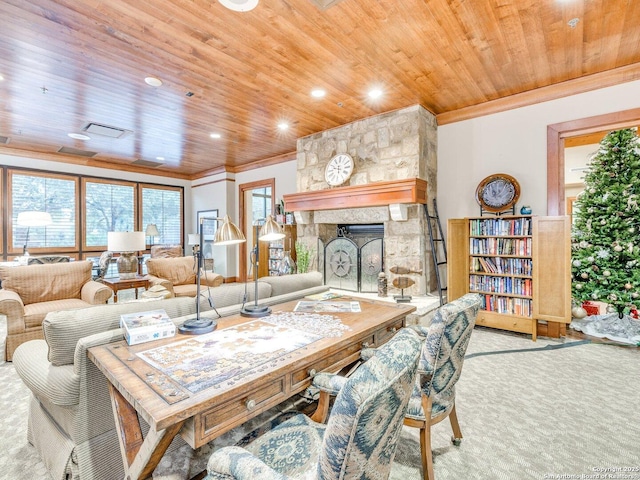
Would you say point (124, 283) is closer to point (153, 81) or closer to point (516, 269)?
point (153, 81)

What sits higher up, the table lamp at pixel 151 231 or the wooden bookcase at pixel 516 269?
the table lamp at pixel 151 231

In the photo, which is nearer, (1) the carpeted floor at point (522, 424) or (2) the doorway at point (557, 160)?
(1) the carpeted floor at point (522, 424)

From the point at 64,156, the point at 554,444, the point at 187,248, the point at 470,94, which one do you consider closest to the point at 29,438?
the point at 554,444

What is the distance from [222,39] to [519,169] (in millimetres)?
Result: 3446

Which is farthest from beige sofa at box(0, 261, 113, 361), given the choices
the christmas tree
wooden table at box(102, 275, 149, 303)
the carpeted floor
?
the christmas tree

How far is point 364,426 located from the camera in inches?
29.8

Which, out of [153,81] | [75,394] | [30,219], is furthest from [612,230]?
[30,219]

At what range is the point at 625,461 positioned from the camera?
1.68 m

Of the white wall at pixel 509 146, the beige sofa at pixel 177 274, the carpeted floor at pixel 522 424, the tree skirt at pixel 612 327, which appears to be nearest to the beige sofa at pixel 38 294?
the carpeted floor at pixel 522 424

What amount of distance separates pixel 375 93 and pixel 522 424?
329 centimetres

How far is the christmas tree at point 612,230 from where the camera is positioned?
141 inches

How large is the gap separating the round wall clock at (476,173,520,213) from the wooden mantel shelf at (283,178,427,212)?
67 centimetres

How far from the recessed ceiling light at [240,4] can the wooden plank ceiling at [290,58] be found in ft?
0.22

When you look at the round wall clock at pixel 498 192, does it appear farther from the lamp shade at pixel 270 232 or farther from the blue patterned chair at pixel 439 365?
the lamp shade at pixel 270 232
